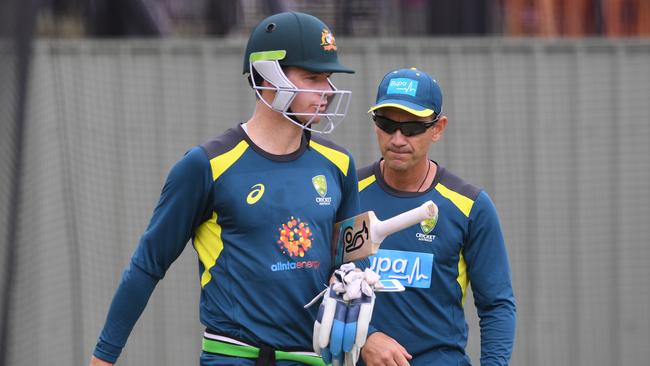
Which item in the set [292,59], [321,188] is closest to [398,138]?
[321,188]

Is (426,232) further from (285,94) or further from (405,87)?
(285,94)

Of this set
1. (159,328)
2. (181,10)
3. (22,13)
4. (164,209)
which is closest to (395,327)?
(164,209)

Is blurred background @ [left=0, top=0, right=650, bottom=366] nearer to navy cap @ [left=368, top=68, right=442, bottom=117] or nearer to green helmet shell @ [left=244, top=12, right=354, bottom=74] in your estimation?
navy cap @ [left=368, top=68, right=442, bottom=117]

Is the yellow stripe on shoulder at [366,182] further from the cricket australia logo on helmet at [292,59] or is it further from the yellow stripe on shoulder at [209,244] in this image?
the yellow stripe on shoulder at [209,244]

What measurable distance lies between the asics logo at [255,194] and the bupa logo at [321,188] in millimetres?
207

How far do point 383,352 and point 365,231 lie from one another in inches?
24.2

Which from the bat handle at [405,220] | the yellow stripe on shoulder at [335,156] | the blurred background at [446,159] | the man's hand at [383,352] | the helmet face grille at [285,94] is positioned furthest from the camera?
the blurred background at [446,159]

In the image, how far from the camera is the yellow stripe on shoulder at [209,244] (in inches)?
159

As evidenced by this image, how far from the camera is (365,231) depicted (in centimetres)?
410

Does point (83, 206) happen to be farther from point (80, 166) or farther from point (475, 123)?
point (475, 123)

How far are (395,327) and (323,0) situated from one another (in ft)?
17.4

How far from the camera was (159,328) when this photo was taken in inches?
323

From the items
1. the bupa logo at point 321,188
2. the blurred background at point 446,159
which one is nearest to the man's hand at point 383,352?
the bupa logo at point 321,188

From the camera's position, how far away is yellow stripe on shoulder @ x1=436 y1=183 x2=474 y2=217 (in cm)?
478
